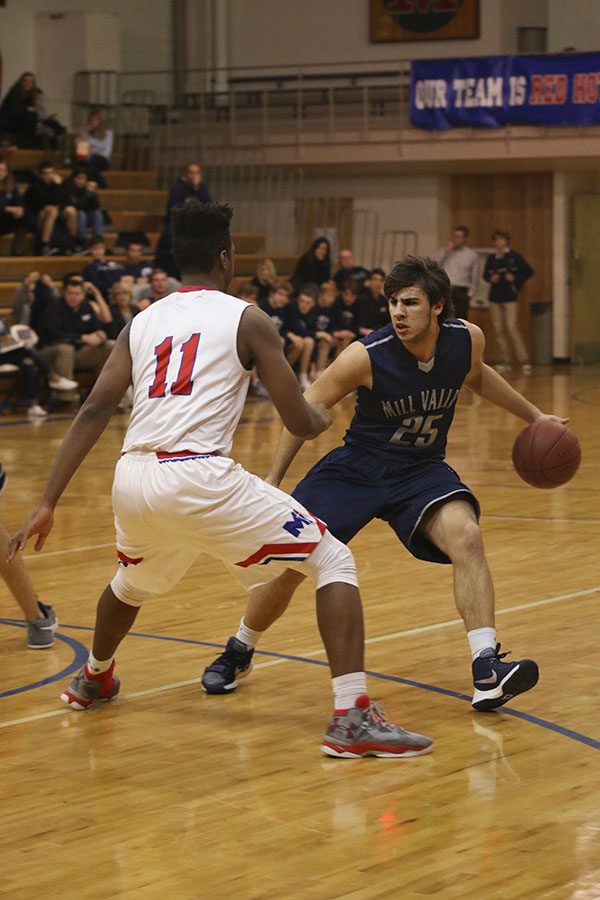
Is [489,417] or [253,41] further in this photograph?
[253,41]

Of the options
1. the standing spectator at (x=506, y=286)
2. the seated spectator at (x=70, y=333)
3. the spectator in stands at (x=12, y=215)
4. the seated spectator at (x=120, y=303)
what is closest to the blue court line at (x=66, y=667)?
the seated spectator at (x=70, y=333)

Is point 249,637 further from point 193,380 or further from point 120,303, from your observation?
point 120,303

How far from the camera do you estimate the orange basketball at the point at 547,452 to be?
5.73 metres

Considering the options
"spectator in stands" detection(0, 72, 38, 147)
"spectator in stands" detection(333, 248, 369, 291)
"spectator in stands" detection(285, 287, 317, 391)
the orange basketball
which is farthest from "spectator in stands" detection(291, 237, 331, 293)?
the orange basketball

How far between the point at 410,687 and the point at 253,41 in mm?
20348

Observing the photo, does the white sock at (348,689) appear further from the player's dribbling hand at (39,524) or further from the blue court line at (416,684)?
the player's dribbling hand at (39,524)

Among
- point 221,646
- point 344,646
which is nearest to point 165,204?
point 221,646

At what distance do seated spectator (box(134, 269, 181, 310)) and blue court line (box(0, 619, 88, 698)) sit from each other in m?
9.92

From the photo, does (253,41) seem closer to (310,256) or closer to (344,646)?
(310,256)

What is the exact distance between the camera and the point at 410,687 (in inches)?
207

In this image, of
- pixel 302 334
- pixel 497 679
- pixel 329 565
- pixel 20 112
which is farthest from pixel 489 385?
pixel 20 112

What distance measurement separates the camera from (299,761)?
4.43 metres

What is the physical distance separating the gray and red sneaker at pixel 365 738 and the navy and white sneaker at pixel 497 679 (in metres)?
0.43

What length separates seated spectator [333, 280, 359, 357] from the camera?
61.5 feet
